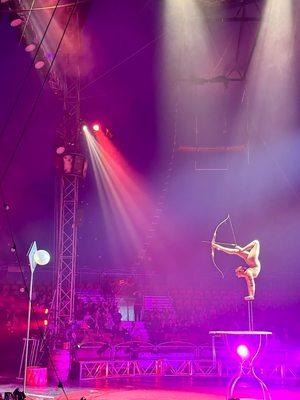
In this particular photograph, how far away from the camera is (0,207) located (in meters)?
12.3

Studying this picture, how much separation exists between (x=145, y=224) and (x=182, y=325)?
3935mm

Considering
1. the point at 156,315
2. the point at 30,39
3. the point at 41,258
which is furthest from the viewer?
the point at 156,315

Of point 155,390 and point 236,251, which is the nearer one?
point 236,251

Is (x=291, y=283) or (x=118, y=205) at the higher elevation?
(x=118, y=205)

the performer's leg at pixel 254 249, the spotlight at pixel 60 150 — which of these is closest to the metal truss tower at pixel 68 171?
the spotlight at pixel 60 150

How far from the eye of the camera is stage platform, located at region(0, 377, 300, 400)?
7684 millimetres

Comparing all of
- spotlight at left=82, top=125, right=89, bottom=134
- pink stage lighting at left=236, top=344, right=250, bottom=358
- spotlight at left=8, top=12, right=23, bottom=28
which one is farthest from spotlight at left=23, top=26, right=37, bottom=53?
pink stage lighting at left=236, top=344, right=250, bottom=358

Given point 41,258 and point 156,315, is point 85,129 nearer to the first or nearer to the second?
point 41,258

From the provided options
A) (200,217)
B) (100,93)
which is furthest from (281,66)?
(200,217)

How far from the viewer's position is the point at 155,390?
8.54m

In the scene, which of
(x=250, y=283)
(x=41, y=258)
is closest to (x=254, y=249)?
(x=250, y=283)

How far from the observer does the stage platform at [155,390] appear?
25.2 feet

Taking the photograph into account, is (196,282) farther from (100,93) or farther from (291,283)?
(100,93)

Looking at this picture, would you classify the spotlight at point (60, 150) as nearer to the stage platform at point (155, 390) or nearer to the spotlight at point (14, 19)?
the spotlight at point (14, 19)
